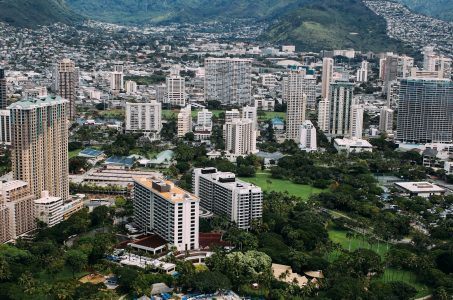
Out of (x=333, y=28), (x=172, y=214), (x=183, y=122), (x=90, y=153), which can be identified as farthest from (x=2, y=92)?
(x=333, y=28)

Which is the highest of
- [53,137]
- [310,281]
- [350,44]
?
[350,44]

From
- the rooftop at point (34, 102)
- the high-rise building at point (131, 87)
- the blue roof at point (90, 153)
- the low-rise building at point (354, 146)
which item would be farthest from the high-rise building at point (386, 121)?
the rooftop at point (34, 102)

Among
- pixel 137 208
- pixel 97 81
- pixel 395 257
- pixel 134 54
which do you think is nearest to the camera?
pixel 395 257

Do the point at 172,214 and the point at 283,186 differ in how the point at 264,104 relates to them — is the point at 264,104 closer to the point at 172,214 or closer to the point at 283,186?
the point at 283,186

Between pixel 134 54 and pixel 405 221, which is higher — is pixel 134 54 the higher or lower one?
the higher one

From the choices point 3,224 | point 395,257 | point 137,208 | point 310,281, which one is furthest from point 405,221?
point 3,224

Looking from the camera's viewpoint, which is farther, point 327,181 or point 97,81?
point 97,81

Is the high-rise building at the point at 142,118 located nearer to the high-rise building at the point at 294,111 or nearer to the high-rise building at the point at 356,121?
the high-rise building at the point at 294,111

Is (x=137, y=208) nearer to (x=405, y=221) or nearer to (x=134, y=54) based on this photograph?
(x=405, y=221)
